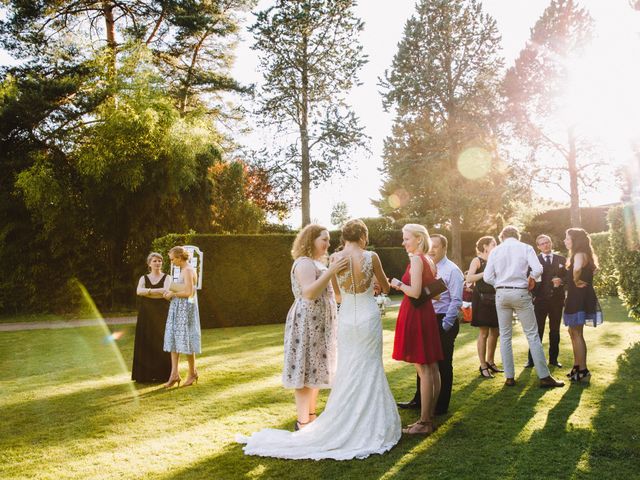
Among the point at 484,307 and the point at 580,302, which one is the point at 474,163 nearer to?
the point at 484,307

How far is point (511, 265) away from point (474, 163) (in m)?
17.5

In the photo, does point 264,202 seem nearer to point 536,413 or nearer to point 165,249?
point 165,249

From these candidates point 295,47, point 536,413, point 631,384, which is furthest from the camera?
point 295,47

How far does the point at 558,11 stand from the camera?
2355 centimetres

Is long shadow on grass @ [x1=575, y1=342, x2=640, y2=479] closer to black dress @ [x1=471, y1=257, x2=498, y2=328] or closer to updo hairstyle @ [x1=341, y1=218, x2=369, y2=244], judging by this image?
black dress @ [x1=471, y1=257, x2=498, y2=328]

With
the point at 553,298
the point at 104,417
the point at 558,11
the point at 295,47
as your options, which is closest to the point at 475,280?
the point at 553,298

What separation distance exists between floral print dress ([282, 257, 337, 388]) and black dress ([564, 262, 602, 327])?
3494mm

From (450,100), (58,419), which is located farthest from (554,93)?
(58,419)

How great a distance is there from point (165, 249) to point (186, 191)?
4536 mm

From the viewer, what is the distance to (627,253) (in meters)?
9.22

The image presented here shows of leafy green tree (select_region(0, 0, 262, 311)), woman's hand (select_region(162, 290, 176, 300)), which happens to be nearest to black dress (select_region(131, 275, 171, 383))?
woman's hand (select_region(162, 290, 176, 300))

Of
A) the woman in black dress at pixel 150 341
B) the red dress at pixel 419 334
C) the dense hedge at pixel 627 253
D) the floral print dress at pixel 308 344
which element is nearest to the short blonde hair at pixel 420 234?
the red dress at pixel 419 334

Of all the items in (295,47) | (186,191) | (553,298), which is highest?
(295,47)

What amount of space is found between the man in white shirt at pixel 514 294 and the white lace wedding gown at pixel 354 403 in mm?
2461
